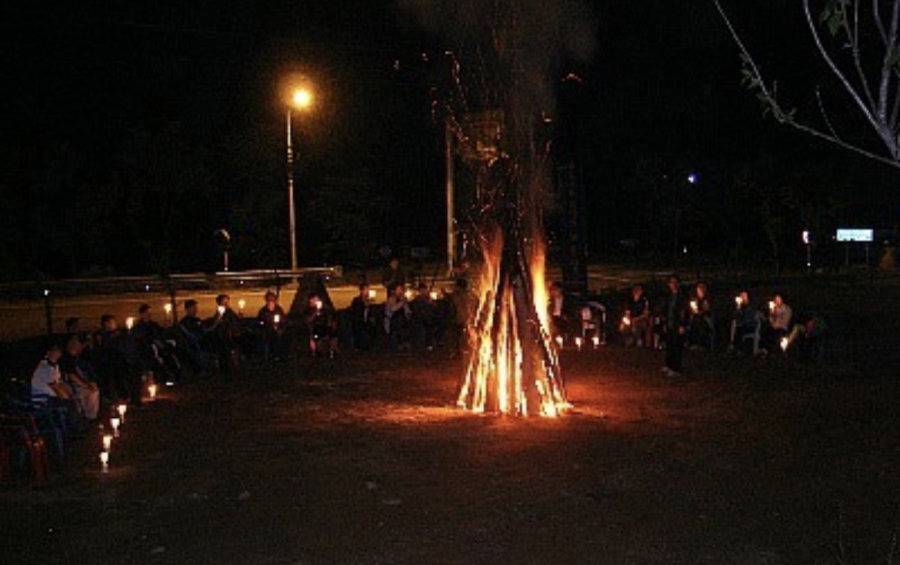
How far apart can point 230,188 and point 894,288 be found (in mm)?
25533

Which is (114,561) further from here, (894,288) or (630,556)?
(894,288)

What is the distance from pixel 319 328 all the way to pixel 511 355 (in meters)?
6.59

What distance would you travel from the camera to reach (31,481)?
35.9 feet

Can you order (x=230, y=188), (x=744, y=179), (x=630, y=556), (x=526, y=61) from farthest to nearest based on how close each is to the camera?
(x=744, y=179)
(x=230, y=188)
(x=526, y=61)
(x=630, y=556)

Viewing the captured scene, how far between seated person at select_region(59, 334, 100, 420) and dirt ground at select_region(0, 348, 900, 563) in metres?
0.69

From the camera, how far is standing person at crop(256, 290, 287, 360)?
1970cm

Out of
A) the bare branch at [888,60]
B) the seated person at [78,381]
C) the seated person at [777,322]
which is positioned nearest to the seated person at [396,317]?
the seated person at [777,322]

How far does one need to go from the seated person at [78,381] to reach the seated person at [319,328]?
6.48 m

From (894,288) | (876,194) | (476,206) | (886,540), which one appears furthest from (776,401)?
(876,194)

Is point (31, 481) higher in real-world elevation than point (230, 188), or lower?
lower

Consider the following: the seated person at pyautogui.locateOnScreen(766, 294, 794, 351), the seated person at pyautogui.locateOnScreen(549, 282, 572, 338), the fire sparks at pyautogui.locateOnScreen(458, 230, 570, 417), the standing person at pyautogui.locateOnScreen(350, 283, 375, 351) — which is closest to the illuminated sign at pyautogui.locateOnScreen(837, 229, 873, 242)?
the seated person at pyautogui.locateOnScreen(766, 294, 794, 351)

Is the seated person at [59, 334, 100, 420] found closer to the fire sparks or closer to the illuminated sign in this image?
the fire sparks

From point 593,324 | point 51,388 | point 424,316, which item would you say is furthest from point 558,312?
point 51,388

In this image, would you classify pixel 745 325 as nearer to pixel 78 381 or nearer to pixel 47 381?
pixel 78 381
